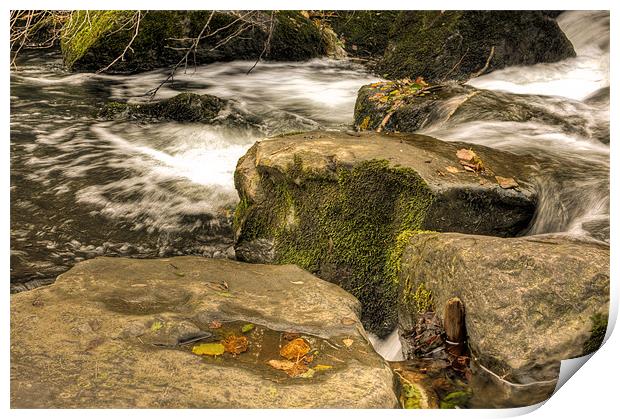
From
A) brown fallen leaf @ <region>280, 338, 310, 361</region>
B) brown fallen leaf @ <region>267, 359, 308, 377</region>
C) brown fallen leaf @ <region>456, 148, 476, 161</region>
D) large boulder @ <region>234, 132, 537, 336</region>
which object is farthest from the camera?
brown fallen leaf @ <region>456, 148, 476, 161</region>

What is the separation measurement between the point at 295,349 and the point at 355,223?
1.24 metres

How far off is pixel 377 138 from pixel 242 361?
2.04m

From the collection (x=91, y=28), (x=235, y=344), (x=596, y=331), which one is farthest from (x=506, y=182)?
(x=91, y=28)

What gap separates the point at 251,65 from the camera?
21.1 feet

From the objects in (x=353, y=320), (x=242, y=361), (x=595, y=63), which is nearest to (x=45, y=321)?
(x=242, y=361)

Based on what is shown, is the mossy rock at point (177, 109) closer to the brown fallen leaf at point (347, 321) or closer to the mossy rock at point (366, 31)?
the mossy rock at point (366, 31)

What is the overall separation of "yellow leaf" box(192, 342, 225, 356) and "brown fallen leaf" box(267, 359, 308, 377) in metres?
0.23

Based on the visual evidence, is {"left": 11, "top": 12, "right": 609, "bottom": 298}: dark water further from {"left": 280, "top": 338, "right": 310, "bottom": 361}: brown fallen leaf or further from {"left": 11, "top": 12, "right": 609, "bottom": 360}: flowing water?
{"left": 280, "top": 338, "right": 310, "bottom": 361}: brown fallen leaf

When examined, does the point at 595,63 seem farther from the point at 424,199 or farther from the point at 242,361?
the point at 242,361

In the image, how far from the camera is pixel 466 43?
6.32m

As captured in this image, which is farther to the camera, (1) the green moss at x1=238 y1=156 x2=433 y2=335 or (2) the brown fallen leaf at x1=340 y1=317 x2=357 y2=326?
(1) the green moss at x1=238 y1=156 x2=433 y2=335

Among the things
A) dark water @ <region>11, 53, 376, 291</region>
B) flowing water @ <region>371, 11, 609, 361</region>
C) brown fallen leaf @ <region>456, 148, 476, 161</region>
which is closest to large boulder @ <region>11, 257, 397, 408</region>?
flowing water @ <region>371, 11, 609, 361</region>

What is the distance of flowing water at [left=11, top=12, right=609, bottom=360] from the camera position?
4367mm

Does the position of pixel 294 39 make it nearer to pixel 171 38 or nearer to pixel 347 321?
pixel 171 38
